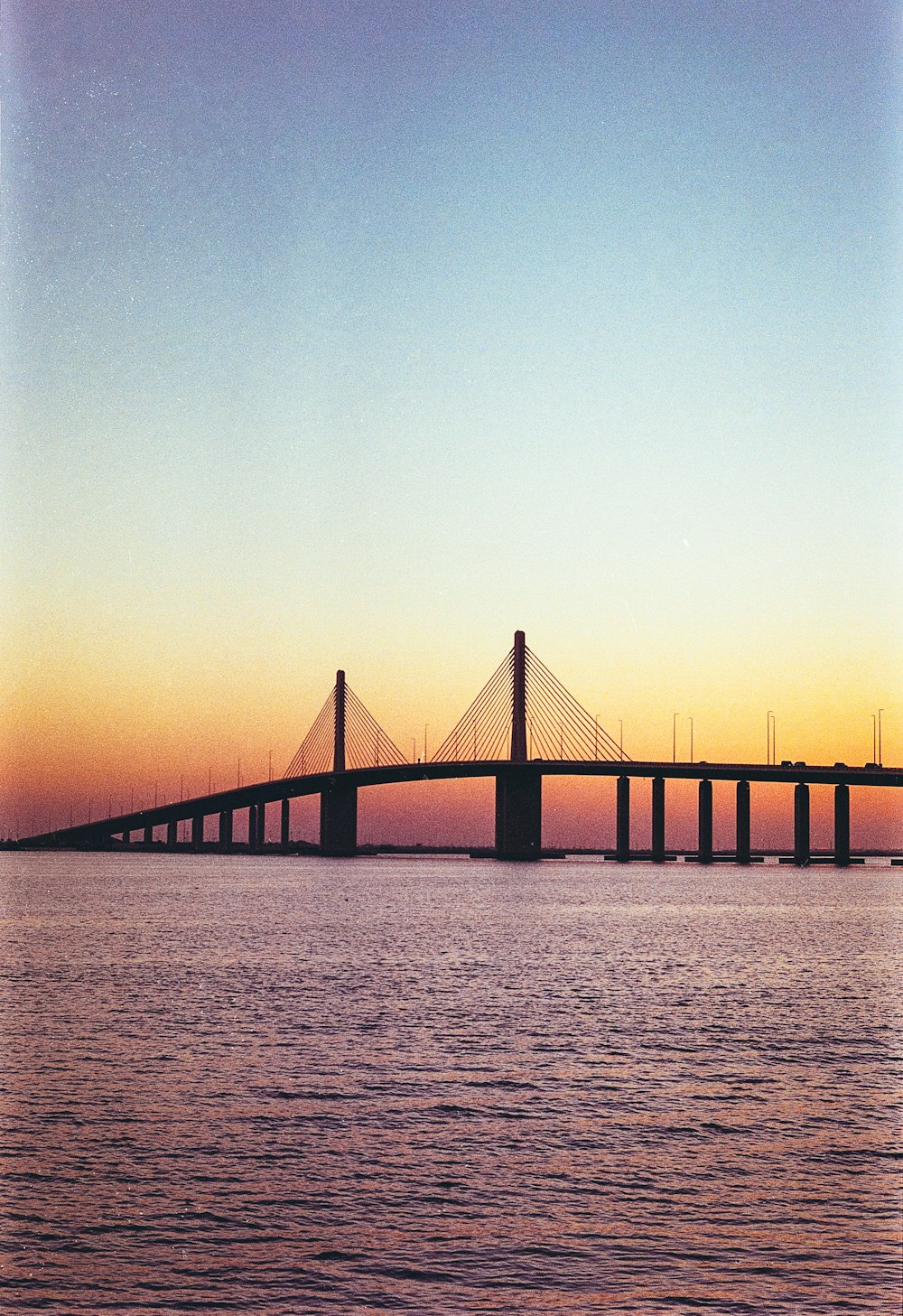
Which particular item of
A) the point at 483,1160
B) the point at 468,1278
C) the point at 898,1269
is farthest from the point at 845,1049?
the point at 468,1278

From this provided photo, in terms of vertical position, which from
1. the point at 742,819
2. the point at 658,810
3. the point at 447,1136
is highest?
the point at 658,810

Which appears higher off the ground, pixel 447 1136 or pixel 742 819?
pixel 742 819

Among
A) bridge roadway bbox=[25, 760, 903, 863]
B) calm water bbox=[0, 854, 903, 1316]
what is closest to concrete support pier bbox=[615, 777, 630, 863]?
bridge roadway bbox=[25, 760, 903, 863]

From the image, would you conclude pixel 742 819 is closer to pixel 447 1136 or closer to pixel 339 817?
pixel 339 817

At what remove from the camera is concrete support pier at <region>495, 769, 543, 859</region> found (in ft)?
425

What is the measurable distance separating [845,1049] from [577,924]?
121 feet

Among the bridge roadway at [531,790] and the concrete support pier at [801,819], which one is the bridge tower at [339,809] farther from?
the concrete support pier at [801,819]

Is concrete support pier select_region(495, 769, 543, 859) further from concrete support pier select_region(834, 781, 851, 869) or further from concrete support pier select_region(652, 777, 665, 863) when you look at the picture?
concrete support pier select_region(834, 781, 851, 869)

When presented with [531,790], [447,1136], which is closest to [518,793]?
[531,790]

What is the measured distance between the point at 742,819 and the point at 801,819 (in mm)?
6156

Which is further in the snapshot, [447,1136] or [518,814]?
[518,814]

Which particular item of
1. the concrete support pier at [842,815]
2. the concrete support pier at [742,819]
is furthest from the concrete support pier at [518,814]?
the concrete support pier at [842,815]

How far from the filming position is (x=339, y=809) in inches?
5733

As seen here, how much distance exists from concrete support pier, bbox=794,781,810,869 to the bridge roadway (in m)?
0.10
